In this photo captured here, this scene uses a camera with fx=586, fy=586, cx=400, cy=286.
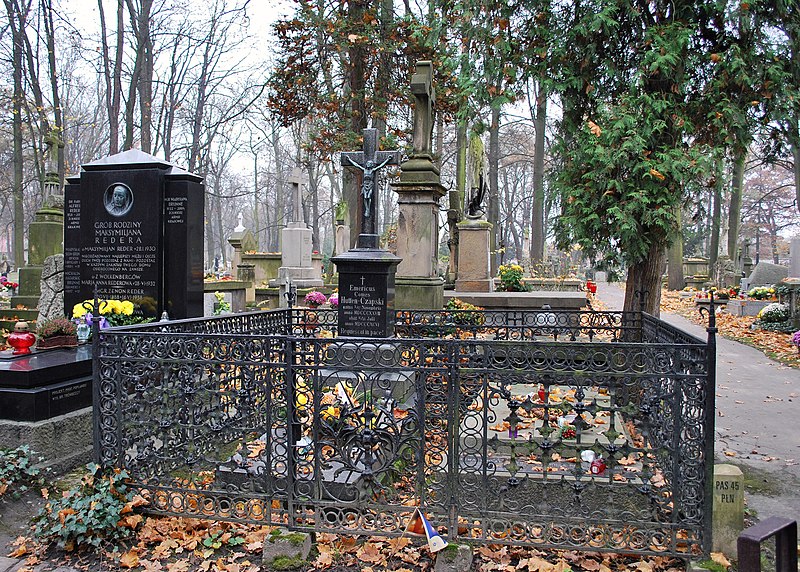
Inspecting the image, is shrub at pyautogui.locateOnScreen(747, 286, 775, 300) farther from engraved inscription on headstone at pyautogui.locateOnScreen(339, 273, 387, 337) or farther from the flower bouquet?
the flower bouquet

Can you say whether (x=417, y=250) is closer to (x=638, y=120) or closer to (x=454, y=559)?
(x=638, y=120)

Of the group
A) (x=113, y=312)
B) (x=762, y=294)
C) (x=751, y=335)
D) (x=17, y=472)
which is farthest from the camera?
(x=762, y=294)

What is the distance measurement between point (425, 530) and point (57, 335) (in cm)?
479

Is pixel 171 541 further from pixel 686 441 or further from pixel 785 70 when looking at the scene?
pixel 785 70

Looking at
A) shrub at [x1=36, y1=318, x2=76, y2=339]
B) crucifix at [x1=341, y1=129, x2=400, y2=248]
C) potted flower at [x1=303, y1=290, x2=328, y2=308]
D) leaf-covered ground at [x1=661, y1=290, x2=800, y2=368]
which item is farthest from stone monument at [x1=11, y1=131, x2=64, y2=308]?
leaf-covered ground at [x1=661, y1=290, x2=800, y2=368]

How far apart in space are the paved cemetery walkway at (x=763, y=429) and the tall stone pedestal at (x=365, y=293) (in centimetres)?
398

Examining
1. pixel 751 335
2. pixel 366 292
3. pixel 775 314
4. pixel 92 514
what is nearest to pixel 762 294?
pixel 775 314

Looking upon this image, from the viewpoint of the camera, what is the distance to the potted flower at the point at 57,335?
6309 millimetres

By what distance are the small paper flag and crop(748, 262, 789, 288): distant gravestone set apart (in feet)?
81.4

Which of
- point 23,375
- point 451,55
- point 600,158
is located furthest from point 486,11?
point 23,375

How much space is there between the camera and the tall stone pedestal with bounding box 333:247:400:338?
23.6 feet

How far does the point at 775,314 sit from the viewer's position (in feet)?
52.6

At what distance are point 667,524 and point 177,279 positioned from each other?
646cm

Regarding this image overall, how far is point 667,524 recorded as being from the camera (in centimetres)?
364
